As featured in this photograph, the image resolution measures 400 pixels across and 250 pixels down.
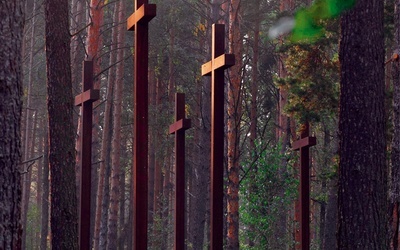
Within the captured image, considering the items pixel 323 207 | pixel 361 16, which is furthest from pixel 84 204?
pixel 323 207

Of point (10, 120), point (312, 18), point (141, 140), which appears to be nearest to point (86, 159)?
point (141, 140)

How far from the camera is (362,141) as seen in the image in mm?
9680

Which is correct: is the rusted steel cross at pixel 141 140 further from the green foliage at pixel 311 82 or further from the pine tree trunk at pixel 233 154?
the green foliage at pixel 311 82

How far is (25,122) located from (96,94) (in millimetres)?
26232

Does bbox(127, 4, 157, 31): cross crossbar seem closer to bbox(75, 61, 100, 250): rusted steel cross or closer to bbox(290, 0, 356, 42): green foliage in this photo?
bbox(290, 0, 356, 42): green foliage

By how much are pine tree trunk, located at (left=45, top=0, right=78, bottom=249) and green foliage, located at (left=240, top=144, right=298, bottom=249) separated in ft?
32.0

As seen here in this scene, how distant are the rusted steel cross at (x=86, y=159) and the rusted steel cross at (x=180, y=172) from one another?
127cm

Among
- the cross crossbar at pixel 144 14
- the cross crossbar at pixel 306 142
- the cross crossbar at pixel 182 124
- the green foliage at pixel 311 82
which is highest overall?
the green foliage at pixel 311 82

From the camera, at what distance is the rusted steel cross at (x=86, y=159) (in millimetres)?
11328

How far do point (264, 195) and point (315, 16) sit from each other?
7.25m

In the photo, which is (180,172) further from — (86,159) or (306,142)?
(306,142)

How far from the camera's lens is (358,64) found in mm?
9820

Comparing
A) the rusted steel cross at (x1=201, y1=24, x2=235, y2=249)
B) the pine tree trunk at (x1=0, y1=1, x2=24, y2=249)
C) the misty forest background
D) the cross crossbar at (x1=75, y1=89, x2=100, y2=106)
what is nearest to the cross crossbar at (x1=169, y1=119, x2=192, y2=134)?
the cross crossbar at (x1=75, y1=89, x2=100, y2=106)

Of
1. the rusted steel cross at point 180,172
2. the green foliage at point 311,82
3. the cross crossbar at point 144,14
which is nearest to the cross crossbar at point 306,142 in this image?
the green foliage at point 311,82
